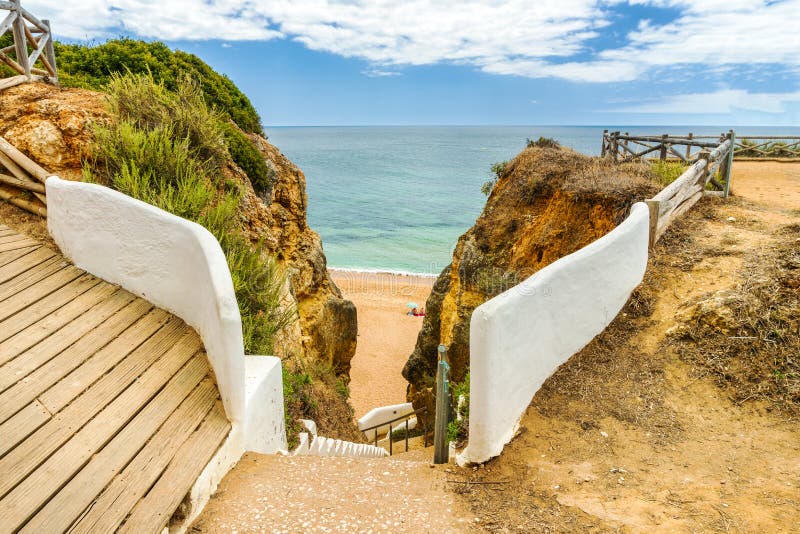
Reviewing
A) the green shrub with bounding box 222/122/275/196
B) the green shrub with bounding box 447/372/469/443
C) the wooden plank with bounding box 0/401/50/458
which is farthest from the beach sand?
the wooden plank with bounding box 0/401/50/458

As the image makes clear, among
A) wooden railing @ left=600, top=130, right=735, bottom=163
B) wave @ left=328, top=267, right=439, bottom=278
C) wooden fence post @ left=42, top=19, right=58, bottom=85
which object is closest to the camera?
wooden fence post @ left=42, top=19, right=58, bottom=85

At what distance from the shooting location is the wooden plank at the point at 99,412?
9.70 ft

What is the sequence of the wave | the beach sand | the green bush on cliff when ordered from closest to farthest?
1. the green bush on cliff
2. the beach sand
3. the wave

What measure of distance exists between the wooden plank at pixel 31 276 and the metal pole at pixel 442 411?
4.03m

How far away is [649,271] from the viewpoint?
6.39m

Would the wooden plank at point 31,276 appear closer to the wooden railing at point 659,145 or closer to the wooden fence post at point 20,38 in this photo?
the wooden fence post at point 20,38

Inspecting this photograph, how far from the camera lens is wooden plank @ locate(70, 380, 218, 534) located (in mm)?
2814

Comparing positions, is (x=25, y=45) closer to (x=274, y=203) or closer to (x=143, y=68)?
(x=143, y=68)

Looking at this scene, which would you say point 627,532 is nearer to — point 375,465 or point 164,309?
point 375,465

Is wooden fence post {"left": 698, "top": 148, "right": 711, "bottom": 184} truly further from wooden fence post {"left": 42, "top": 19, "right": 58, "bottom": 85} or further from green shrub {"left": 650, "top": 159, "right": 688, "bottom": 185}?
wooden fence post {"left": 42, "top": 19, "right": 58, "bottom": 85}

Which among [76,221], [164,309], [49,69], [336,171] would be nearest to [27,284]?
[76,221]

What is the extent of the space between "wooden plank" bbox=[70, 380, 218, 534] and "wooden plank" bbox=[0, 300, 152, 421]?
31.1 inches

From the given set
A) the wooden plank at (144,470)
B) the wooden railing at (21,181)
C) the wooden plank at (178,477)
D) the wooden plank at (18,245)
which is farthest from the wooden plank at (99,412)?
the wooden railing at (21,181)

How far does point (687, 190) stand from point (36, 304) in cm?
901
